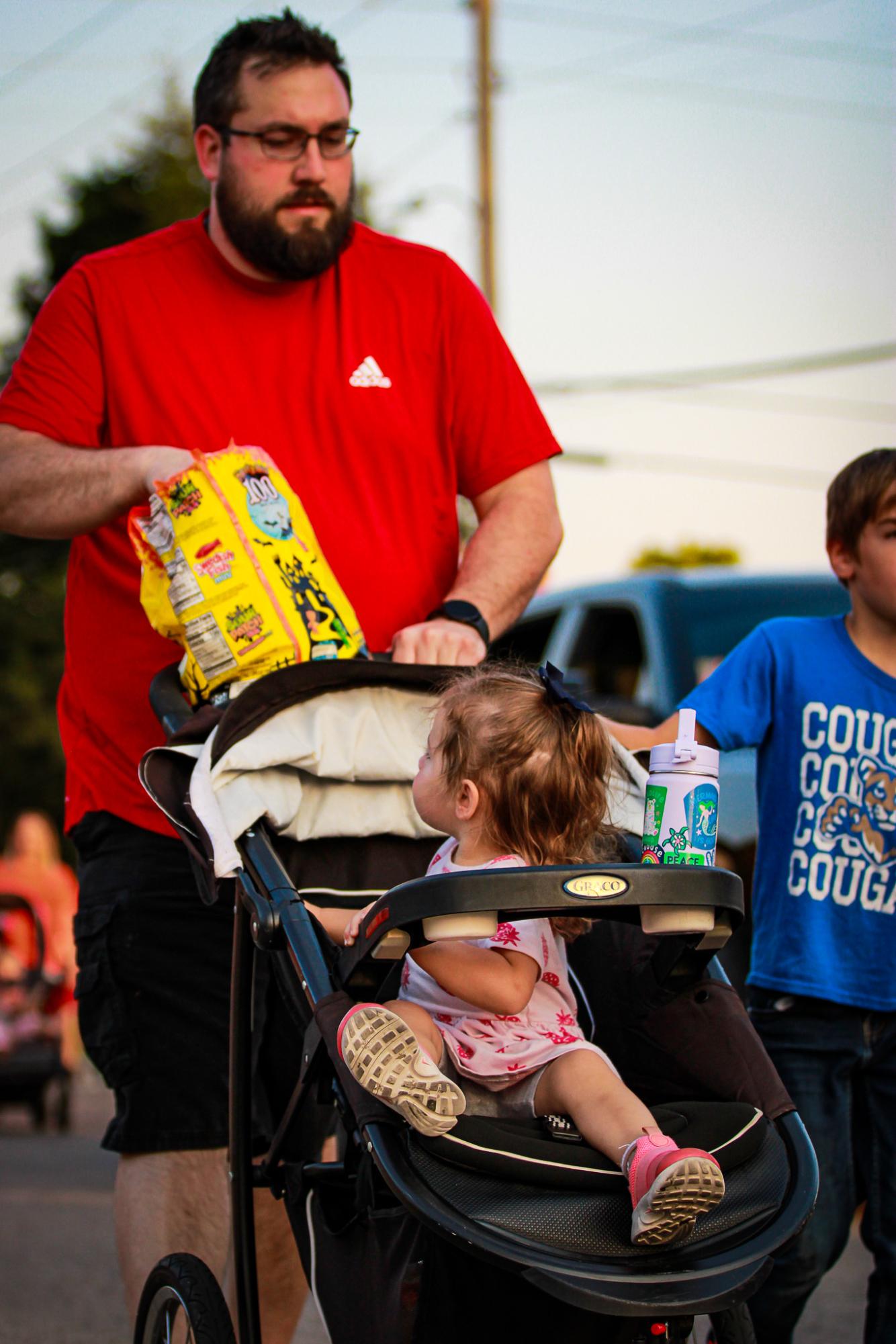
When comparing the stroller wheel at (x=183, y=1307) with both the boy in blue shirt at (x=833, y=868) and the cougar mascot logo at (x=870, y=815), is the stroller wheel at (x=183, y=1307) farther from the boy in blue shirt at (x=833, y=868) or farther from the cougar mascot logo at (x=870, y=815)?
the cougar mascot logo at (x=870, y=815)

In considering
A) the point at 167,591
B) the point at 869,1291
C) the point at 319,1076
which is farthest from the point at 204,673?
the point at 869,1291

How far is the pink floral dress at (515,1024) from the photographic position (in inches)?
92.8

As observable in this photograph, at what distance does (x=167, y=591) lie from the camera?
299 cm

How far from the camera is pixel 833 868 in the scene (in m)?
3.18

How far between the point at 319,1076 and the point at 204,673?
0.87 metres

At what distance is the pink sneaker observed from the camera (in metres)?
1.99

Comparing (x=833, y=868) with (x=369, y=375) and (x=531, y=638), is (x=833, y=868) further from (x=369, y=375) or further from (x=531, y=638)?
(x=531, y=638)

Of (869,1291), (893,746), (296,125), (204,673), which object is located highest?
(296,125)

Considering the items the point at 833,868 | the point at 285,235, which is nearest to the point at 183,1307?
the point at 833,868

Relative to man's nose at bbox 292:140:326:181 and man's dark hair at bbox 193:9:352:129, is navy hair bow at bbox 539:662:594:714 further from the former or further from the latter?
man's dark hair at bbox 193:9:352:129

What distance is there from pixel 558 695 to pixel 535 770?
0.41ft

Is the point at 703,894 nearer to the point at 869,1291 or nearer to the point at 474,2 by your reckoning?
the point at 869,1291

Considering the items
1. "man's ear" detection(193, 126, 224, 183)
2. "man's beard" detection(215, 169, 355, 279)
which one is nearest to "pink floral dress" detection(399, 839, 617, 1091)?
"man's beard" detection(215, 169, 355, 279)

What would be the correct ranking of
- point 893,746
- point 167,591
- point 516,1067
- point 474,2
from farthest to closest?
point 474,2 < point 893,746 < point 167,591 < point 516,1067
